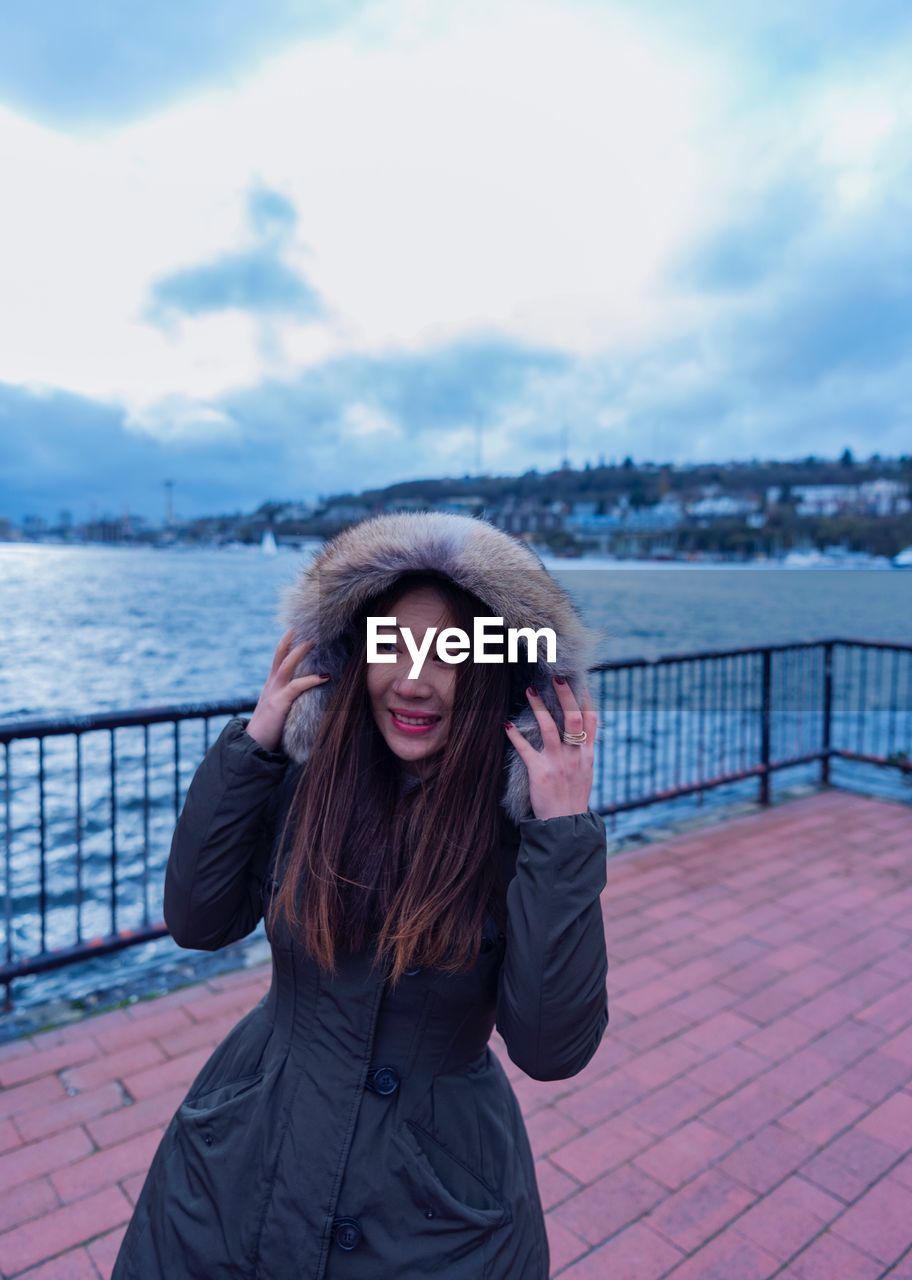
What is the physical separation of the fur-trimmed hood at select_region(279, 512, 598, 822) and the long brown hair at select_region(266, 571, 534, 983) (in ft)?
0.14

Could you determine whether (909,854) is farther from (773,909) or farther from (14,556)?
(14,556)

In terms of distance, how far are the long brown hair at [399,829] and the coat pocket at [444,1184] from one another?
0.25 meters

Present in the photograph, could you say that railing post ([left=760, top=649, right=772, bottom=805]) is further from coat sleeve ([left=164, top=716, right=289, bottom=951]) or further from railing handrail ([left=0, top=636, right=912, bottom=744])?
coat sleeve ([left=164, top=716, right=289, bottom=951])

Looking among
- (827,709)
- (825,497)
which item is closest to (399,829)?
(827,709)

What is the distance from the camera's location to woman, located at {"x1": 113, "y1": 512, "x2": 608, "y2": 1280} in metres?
1.36

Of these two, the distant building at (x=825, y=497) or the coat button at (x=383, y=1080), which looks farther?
the distant building at (x=825, y=497)

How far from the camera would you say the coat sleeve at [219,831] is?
156 centimetres

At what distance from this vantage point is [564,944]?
1343 mm

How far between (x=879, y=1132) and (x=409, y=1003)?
2.27m

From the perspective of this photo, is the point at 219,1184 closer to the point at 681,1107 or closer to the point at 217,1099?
the point at 217,1099

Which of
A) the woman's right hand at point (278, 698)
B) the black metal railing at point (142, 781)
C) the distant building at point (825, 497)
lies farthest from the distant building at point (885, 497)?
the woman's right hand at point (278, 698)

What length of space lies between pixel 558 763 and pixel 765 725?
560cm

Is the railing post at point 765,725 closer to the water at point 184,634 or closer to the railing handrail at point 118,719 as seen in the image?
the water at point 184,634

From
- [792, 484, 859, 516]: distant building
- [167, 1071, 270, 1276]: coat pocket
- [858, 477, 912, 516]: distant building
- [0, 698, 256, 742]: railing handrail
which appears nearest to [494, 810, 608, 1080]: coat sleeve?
[167, 1071, 270, 1276]: coat pocket
